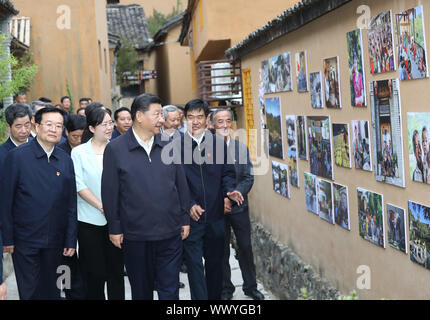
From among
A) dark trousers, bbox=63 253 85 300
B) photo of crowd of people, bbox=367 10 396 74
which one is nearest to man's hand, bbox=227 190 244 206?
dark trousers, bbox=63 253 85 300

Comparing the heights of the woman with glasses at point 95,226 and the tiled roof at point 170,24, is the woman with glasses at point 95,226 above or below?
below

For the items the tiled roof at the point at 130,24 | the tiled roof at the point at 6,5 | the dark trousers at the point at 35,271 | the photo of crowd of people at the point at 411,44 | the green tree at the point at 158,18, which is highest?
the green tree at the point at 158,18

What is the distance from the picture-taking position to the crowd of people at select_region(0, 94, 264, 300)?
5.70 metres

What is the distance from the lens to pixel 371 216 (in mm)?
6230

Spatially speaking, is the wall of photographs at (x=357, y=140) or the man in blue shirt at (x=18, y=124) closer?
the wall of photographs at (x=357, y=140)

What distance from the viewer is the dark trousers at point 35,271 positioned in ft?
19.3

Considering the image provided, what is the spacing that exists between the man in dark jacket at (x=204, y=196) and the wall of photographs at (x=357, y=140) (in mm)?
1194

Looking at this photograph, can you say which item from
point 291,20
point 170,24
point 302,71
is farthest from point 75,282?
point 170,24

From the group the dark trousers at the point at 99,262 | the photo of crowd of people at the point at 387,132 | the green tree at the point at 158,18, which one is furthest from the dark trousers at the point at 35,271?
the green tree at the point at 158,18

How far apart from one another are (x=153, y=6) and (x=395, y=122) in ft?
178

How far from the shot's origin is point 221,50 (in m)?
19.9

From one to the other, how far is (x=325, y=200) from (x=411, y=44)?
288cm

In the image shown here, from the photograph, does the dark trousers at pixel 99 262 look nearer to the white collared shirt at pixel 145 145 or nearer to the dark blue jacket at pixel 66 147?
the white collared shirt at pixel 145 145
